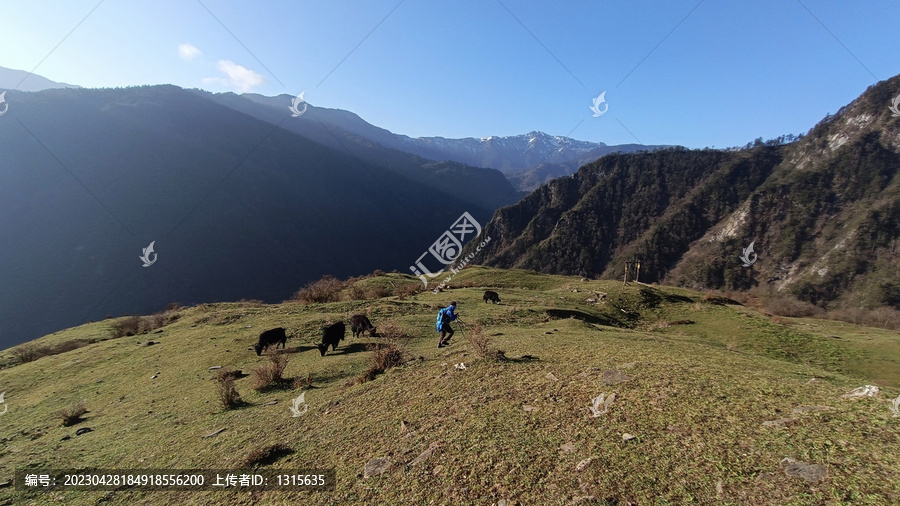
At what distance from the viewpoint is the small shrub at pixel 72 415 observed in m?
8.93

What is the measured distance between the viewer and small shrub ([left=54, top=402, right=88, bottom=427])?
29.3ft

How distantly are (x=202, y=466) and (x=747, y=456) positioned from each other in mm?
7229

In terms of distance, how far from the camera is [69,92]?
139250 millimetres

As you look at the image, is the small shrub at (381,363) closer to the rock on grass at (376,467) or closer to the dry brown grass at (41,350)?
the rock on grass at (376,467)

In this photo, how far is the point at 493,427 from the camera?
17.0 feet

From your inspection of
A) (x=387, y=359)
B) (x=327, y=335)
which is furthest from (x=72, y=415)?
(x=387, y=359)

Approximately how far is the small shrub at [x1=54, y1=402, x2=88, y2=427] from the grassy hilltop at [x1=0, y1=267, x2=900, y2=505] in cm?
16

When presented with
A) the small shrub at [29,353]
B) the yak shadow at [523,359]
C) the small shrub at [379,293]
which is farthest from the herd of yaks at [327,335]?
the small shrub at [29,353]

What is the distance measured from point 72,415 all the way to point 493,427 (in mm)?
10530

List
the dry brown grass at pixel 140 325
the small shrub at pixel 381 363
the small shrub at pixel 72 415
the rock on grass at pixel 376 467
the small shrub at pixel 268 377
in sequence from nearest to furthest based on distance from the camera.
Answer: the rock on grass at pixel 376 467 → the small shrub at pixel 381 363 → the small shrub at pixel 72 415 → the small shrub at pixel 268 377 → the dry brown grass at pixel 140 325

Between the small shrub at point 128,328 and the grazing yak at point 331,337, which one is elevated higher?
the grazing yak at point 331,337

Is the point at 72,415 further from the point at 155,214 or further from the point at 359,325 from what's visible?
the point at 155,214

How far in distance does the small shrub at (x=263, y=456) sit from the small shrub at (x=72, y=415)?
6.81m

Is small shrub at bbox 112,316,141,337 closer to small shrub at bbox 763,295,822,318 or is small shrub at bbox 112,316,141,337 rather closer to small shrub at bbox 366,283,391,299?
small shrub at bbox 366,283,391,299
